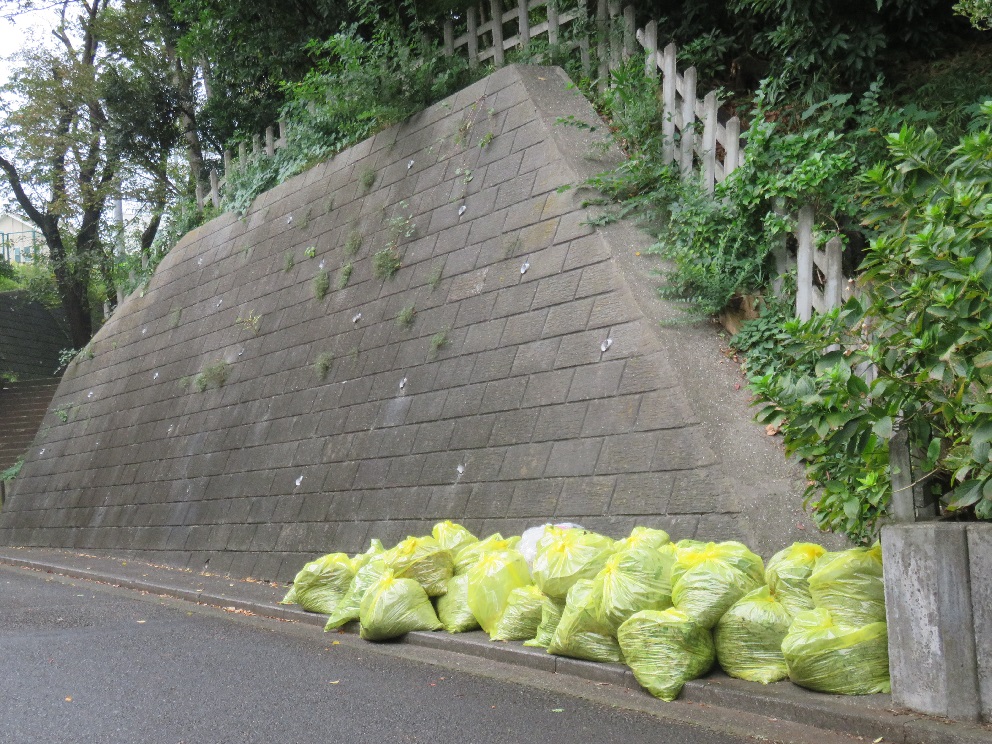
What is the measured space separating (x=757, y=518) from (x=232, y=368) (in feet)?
27.3

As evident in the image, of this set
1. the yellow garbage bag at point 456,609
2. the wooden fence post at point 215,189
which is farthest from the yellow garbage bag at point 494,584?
the wooden fence post at point 215,189

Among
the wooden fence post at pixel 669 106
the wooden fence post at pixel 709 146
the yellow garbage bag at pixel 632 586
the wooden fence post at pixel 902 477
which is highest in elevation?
the wooden fence post at pixel 669 106

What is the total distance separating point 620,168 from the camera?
337 inches

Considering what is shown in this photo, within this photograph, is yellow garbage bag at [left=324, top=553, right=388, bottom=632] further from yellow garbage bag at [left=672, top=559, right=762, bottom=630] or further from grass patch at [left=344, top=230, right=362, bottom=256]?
grass patch at [left=344, top=230, right=362, bottom=256]

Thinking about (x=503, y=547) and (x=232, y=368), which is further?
(x=232, y=368)

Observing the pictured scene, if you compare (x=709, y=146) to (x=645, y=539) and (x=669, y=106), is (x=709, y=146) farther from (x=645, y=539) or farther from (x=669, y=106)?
(x=645, y=539)

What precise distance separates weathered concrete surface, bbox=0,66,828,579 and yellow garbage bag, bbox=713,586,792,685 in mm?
1163

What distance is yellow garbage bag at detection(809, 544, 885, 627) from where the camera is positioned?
4535 mm

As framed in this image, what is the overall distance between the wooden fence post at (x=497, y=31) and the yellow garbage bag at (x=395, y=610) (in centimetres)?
664

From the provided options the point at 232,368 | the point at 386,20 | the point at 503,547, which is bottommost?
the point at 503,547

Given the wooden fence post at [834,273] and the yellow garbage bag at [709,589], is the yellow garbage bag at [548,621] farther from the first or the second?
the wooden fence post at [834,273]

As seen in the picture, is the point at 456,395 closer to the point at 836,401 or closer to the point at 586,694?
the point at 586,694

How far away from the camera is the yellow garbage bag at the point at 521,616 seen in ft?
19.9

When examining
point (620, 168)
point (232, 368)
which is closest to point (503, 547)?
point (620, 168)
